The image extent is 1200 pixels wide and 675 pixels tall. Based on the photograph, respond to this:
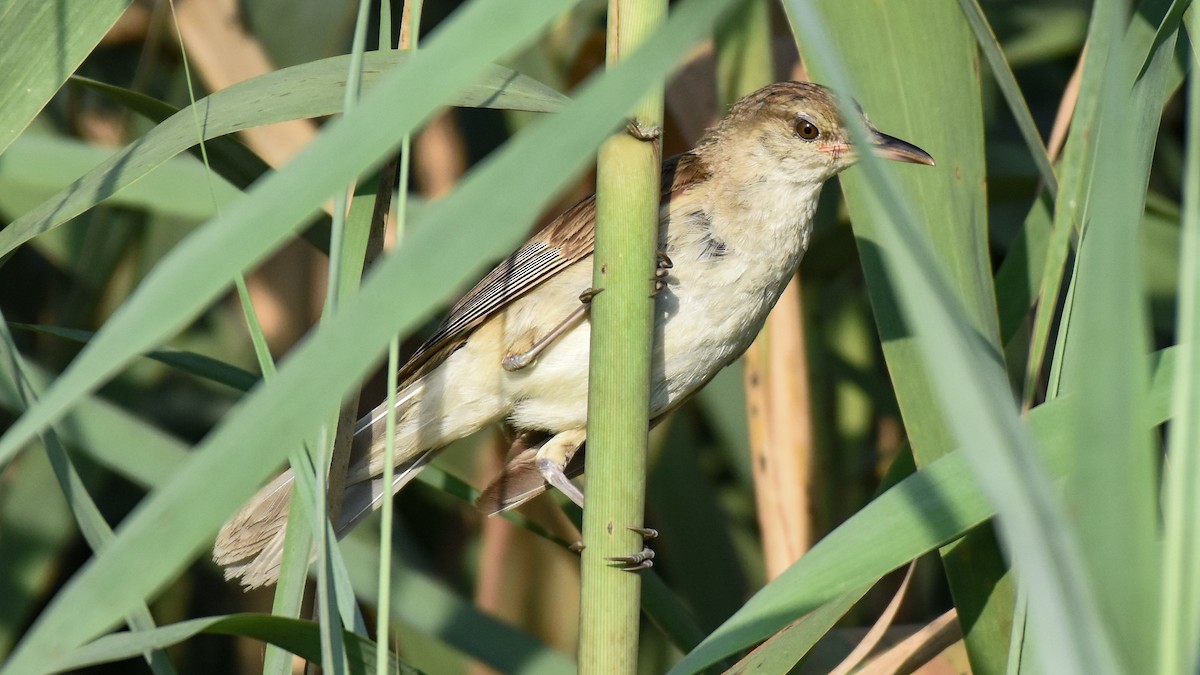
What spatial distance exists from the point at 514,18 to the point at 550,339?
5.13 feet

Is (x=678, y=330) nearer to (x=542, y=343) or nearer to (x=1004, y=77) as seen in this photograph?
(x=542, y=343)

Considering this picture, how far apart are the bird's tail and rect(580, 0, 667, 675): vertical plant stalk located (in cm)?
77

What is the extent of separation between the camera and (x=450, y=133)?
3225mm

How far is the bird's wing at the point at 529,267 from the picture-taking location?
2.43 metres

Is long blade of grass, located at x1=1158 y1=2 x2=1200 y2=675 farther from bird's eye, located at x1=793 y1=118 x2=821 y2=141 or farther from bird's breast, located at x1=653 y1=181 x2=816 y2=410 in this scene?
bird's eye, located at x1=793 y1=118 x2=821 y2=141

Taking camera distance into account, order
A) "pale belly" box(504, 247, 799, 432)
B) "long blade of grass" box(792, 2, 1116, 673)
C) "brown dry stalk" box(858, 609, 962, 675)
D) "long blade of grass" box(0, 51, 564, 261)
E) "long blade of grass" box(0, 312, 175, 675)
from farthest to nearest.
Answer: "pale belly" box(504, 247, 799, 432), "brown dry stalk" box(858, 609, 962, 675), "long blade of grass" box(0, 51, 564, 261), "long blade of grass" box(0, 312, 175, 675), "long blade of grass" box(792, 2, 1116, 673)

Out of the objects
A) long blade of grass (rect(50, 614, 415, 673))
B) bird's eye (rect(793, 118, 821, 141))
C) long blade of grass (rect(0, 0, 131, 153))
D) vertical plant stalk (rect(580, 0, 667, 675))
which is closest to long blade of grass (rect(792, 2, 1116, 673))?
vertical plant stalk (rect(580, 0, 667, 675))

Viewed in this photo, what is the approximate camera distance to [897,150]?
188cm

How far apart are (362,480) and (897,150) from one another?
4.12 feet

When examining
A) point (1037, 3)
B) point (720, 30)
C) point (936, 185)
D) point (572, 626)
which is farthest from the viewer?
point (1037, 3)

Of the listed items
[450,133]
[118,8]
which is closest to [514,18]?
[118,8]

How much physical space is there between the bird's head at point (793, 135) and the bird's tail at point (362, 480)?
30.5 inches

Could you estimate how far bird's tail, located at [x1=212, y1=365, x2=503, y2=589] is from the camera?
214cm

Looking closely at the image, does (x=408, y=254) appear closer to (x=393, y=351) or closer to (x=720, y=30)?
(x=393, y=351)
